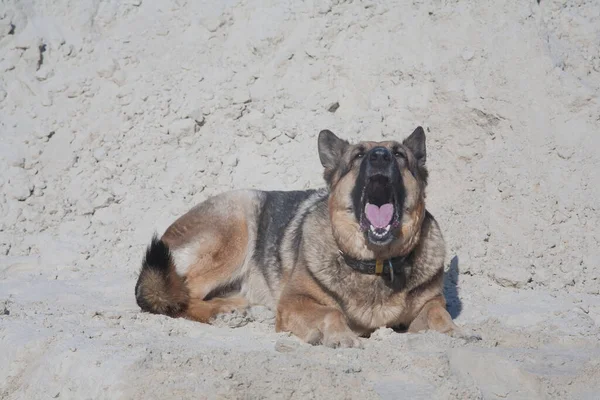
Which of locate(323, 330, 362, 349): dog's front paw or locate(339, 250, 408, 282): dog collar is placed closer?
locate(323, 330, 362, 349): dog's front paw

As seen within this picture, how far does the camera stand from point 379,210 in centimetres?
711

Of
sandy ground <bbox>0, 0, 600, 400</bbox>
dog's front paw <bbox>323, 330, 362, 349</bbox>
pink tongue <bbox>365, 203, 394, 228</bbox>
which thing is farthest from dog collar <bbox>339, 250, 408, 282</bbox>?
dog's front paw <bbox>323, 330, 362, 349</bbox>

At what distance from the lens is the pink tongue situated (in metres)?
7.00

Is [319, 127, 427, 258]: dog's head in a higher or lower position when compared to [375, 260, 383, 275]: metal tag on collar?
higher

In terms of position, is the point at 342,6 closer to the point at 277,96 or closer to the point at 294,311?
the point at 277,96

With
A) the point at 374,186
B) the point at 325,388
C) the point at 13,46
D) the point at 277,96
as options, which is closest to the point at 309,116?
the point at 277,96

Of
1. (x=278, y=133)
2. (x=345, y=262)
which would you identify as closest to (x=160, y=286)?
(x=345, y=262)

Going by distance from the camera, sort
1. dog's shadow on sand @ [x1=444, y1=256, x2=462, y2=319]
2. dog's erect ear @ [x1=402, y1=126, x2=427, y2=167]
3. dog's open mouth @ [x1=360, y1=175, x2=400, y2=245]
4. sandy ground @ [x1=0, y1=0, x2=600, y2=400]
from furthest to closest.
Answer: sandy ground @ [x1=0, y1=0, x2=600, y2=400], dog's shadow on sand @ [x1=444, y1=256, x2=462, y2=319], dog's erect ear @ [x1=402, y1=126, x2=427, y2=167], dog's open mouth @ [x1=360, y1=175, x2=400, y2=245]

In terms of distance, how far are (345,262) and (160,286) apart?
173cm

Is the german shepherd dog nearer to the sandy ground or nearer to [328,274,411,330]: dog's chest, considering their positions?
[328,274,411,330]: dog's chest

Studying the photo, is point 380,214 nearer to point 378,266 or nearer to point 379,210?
point 379,210

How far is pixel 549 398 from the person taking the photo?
534 cm

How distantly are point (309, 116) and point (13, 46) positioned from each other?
4.55 meters

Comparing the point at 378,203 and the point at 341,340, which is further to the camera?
the point at 378,203
